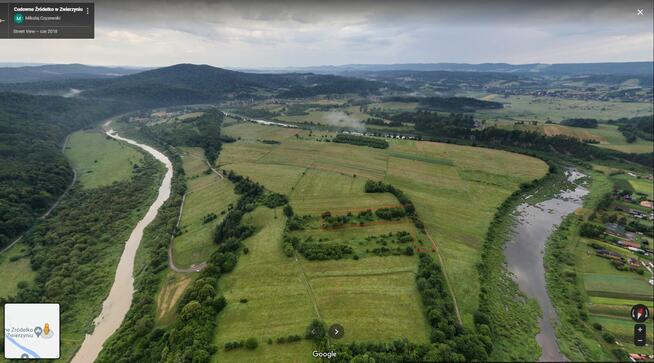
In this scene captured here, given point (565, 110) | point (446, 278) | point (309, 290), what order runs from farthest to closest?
point (565, 110), point (446, 278), point (309, 290)

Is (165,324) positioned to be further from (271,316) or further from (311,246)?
(311,246)

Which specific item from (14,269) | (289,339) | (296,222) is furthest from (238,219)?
(14,269)

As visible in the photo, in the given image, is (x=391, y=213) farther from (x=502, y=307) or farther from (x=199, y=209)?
(x=199, y=209)

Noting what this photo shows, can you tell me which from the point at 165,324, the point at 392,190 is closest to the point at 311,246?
the point at 165,324

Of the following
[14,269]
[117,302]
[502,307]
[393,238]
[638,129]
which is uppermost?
[638,129]

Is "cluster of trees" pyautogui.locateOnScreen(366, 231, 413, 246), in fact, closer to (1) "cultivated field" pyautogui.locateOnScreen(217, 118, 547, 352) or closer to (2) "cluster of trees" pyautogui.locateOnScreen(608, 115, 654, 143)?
(1) "cultivated field" pyautogui.locateOnScreen(217, 118, 547, 352)

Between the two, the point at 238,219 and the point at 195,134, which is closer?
the point at 238,219

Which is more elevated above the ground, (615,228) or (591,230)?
(591,230)

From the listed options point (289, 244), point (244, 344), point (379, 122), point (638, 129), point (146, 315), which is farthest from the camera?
point (379, 122)
